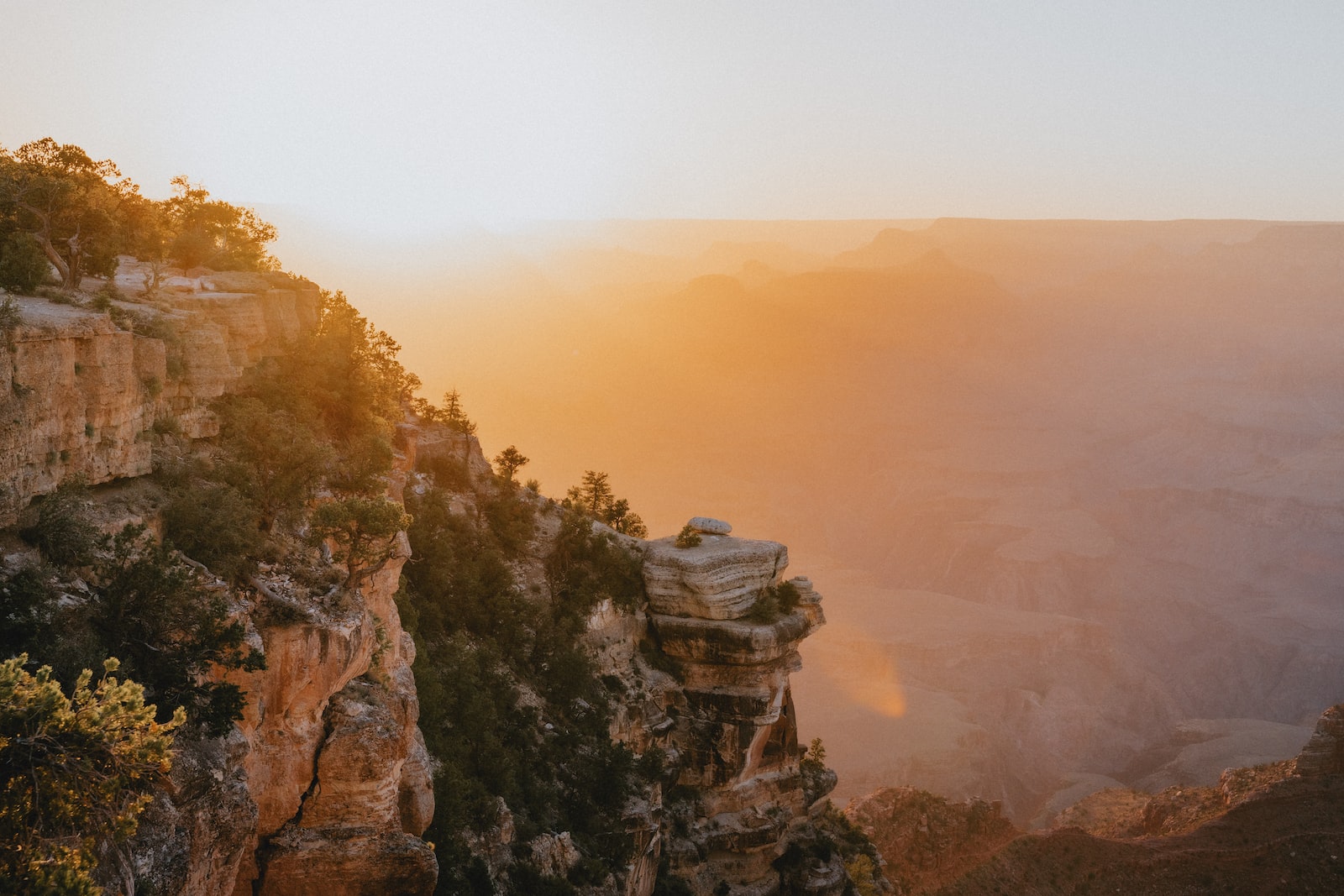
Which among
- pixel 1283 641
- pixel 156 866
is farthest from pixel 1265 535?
pixel 156 866

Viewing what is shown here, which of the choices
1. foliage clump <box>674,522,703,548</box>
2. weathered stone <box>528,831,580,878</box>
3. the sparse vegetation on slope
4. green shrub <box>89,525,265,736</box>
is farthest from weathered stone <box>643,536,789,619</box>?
green shrub <box>89,525,265,736</box>

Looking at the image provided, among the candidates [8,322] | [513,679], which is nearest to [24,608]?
[8,322]

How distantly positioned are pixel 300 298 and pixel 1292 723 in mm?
121664

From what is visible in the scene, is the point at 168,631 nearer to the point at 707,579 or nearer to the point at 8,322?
the point at 8,322

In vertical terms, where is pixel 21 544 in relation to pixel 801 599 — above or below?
above

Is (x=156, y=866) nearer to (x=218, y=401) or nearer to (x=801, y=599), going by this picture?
(x=218, y=401)

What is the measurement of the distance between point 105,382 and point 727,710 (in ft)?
110

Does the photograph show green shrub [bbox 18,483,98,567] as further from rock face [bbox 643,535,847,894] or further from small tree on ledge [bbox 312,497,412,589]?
rock face [bbox 643,535,847,894]

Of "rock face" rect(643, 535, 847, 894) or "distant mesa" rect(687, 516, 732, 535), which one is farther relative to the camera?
"distant mesa" rect(687, 516, 732, 535)

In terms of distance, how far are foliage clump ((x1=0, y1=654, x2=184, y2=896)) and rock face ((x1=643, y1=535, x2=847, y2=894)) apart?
35.2m

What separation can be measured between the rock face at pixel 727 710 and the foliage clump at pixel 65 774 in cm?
3521

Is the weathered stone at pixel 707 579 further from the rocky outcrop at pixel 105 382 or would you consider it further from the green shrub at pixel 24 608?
the green shrub at pixel 24 608

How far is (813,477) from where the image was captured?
195375 millimetres

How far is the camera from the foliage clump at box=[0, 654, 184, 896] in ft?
30.2
